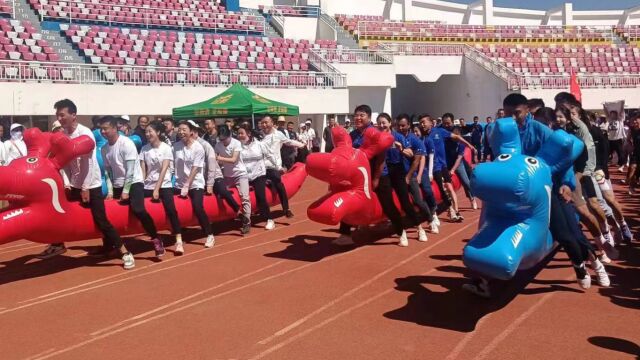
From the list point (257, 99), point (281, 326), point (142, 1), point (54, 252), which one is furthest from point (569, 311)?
point (142, 1)

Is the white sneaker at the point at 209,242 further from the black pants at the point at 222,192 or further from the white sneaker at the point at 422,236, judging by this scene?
the white sneaker at the point at 422,236

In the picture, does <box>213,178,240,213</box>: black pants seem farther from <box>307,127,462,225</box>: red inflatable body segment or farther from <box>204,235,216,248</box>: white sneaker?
<box>307,127,462,225</box>: red inflatable body segment

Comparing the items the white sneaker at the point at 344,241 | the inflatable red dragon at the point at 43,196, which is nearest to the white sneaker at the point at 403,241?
the white sneaker at the point at 344,241

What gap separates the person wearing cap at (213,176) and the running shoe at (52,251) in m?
2.09

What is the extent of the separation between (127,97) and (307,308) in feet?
52.4

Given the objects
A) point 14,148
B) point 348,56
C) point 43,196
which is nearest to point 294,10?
point 348,56

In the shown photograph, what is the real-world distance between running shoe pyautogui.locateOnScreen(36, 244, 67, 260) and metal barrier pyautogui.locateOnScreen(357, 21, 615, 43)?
24.9m

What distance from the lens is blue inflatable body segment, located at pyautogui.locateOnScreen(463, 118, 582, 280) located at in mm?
4477

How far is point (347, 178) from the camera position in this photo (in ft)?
22.7

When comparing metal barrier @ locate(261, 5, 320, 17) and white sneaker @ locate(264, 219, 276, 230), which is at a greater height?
metal barrier @ locate(261, 5, 320, 17)

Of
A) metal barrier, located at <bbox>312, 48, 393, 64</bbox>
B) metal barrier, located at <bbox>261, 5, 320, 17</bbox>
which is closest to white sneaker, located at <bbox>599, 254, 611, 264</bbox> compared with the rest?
metal barrier, located at <bbox>312, 48, 393, 64</bbox>

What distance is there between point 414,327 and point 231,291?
2.04 m

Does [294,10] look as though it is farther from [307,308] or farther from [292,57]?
[307,308]

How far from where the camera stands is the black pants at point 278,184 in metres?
9.84
